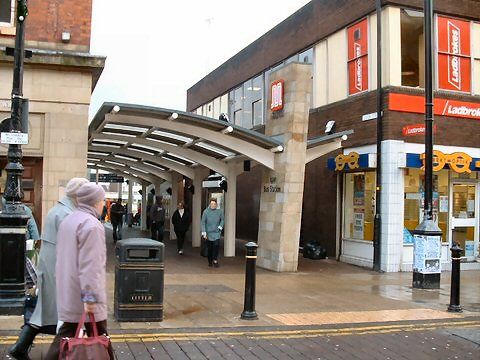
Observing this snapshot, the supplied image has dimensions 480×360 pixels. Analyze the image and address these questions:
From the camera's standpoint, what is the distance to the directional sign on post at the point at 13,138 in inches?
296

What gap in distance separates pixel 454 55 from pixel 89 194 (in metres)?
14.1

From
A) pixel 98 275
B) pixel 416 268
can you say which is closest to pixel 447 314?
pixel 416 268

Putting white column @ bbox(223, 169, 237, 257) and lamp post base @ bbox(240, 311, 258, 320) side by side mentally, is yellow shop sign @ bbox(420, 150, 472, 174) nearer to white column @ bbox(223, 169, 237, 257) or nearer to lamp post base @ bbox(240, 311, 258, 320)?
white column @ bbox(223, 169, 237, 257)

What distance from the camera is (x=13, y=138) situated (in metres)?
7.57

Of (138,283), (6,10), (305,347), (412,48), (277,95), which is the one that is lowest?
(305,347)

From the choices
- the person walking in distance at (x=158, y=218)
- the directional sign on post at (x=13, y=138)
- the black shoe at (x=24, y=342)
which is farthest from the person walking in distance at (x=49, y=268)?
the person walking in distance at (x=158, y=218)

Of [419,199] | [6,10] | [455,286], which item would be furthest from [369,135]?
[6,10]

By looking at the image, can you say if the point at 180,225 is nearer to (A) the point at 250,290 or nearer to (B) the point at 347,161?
(B) the point at 347,161

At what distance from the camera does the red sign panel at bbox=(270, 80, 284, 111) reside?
14645mm

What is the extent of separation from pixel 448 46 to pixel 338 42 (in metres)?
3.30

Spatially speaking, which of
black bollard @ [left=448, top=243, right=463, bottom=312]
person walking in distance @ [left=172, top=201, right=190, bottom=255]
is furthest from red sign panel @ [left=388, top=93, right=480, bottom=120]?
person walking in distance @ [left=172, top=201, right=190, bottom=255]

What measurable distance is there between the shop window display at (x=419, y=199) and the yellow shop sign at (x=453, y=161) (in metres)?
0.78

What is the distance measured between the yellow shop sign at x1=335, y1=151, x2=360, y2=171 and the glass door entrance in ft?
10.0

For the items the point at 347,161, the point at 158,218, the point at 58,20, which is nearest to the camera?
the point at 58,20
